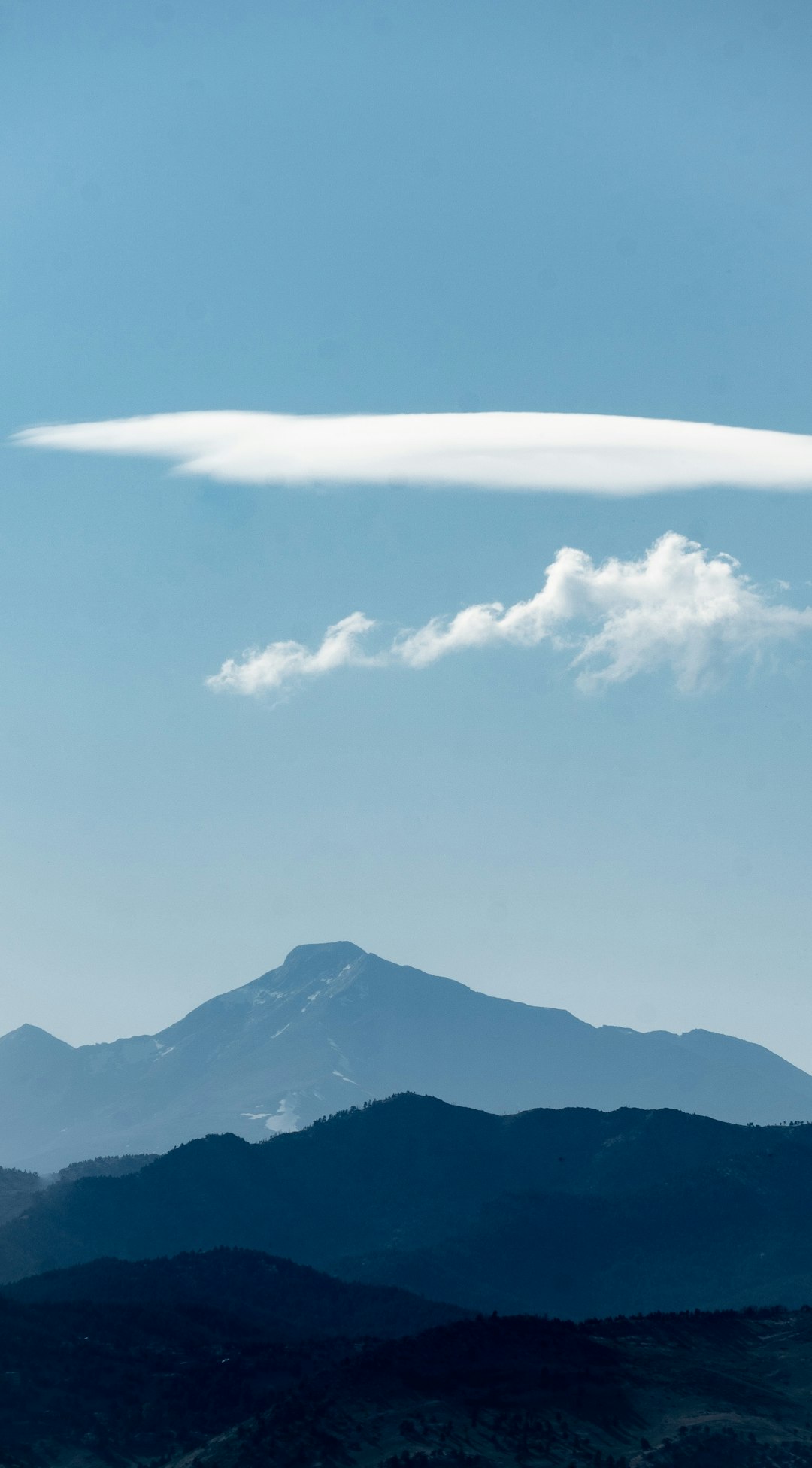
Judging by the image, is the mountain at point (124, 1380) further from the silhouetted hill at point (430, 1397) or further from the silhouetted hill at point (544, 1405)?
the silhouetted hill at point (544, 1405)

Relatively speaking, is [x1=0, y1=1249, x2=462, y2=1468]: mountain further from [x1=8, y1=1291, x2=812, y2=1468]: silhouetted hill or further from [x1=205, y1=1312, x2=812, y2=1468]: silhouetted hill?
[x1=205, y1=1312, x2=812, y2=1468]: silhouetted hill

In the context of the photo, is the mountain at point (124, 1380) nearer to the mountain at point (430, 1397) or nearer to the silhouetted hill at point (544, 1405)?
the mountain at point (430, 1397)

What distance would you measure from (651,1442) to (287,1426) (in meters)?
28.4

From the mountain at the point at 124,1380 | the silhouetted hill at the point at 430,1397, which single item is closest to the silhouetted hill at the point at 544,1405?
the silhouetted hill at the point at 430,1397

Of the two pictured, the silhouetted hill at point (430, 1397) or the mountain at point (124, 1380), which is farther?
the mountain at point (124, 1380)

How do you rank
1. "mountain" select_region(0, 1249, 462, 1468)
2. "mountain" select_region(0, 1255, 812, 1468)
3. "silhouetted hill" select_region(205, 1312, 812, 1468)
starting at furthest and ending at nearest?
"mountain" select_region(0, 1249, 462, 1468)
"mountain" select_region(0, 1255, 812, 1468)
"silhouetted hill" select_region(205, 1312, 812, 1468)

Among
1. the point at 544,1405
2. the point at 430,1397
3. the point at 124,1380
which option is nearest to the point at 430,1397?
the point at 430,1397

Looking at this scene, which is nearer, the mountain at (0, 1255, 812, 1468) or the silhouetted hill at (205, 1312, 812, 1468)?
the silhouetted hill at (205, 1312, 812, 1468)

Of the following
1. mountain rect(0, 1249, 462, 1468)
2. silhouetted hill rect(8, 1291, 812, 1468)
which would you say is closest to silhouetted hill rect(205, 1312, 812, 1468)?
silhouetted hill rect(8, 1291, 812, 1468)

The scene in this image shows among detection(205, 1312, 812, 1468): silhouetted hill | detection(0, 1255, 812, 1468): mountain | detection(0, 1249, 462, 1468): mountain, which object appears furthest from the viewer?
detection(0, 1249, 462, 1468): mountain

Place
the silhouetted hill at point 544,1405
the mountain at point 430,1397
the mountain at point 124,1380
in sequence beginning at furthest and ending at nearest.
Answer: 1. the mountain at point 124,1380
2. the mountain at point 430,1397
3. the silhouetted hill at point 544,1405

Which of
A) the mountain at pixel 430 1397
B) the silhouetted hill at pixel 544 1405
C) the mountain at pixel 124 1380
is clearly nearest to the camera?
the silhouetted hill at pixel 544 1405

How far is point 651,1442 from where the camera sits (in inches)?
5399

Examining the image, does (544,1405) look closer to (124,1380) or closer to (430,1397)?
(430,1397)
